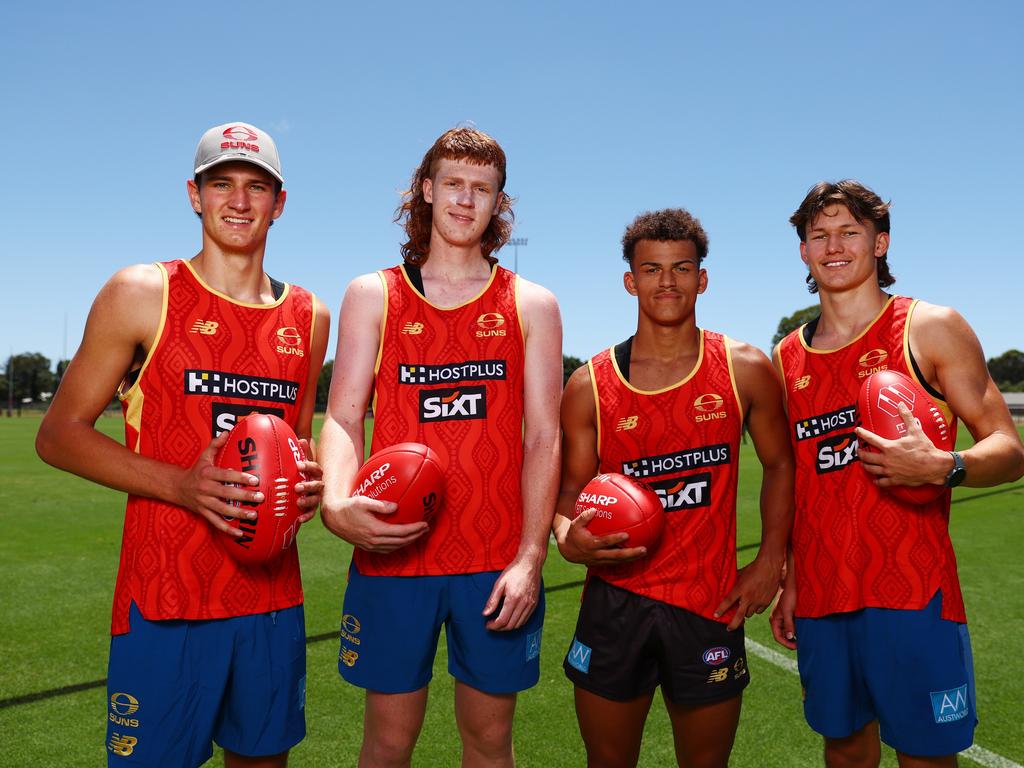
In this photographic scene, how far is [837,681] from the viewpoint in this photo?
2838mm

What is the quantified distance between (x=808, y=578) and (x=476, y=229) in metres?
1.82

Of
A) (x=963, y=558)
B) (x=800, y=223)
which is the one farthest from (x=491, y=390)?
(x=963, y=558)

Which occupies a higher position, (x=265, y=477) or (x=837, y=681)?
(x=265, y=477)

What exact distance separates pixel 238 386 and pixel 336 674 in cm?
265

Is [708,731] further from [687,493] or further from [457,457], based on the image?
[457,457]

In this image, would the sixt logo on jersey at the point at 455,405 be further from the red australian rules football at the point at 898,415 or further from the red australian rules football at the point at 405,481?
the red australian rules football at the point at 898,415

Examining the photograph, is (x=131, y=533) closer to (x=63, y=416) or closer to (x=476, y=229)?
(x=63, y=416)

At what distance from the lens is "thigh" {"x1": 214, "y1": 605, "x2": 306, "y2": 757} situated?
2561mm

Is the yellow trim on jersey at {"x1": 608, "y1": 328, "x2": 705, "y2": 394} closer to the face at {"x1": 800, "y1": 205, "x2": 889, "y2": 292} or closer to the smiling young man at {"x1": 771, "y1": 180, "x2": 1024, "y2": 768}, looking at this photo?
the smiling young man at {"x1": 771, "y1": 180, "x2": 1024, "y2": 768}

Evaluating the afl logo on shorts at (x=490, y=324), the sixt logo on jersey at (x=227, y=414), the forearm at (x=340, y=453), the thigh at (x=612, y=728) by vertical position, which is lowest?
the thigh at (x=612, y=728)

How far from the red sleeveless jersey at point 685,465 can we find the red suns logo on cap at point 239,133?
5.31 feet

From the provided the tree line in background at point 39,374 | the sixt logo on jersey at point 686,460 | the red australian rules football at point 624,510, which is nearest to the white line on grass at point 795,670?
the sixt logo on jersey at point 686,460

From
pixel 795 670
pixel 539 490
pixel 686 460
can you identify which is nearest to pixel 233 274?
pixel 539 490

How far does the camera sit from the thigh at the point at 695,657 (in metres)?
→ 2.86
